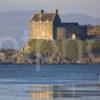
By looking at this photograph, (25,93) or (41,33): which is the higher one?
(41,33)

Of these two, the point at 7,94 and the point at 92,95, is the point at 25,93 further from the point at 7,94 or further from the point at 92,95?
the point at 92,95

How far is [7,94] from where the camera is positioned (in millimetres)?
23453

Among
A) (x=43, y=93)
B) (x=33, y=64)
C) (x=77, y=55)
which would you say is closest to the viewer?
(x=43, y=93)

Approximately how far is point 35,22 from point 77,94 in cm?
5850

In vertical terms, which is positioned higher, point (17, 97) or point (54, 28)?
point (54, 28)

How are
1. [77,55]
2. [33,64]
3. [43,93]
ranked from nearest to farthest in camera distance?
1. [43,93]
2. [77,55]
3. [33,64]

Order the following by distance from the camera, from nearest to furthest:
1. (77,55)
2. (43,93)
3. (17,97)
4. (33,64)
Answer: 1. (17,97)
2. (43,93)
3. (77,55)
4. (33,64)

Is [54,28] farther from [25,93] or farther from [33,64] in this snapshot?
[25,93]

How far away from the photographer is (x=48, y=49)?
8050 centimetres

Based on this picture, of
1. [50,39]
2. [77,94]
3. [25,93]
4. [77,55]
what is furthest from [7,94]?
[77,55]

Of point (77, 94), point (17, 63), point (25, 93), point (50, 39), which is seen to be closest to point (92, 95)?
point (77, 94)

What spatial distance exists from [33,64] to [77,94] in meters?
69.7

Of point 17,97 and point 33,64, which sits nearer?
point 17,97

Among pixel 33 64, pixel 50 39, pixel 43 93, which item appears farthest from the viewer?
pixel 33 64
